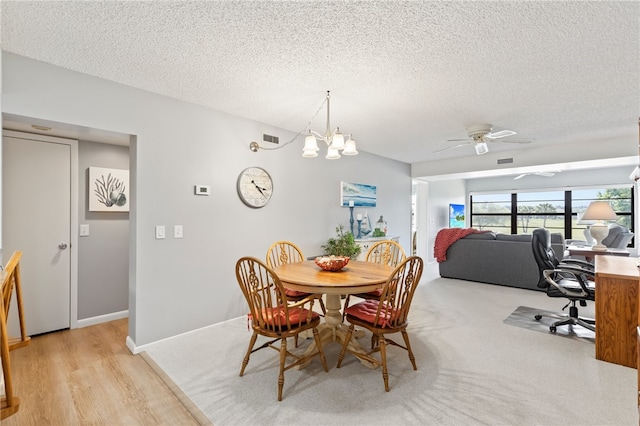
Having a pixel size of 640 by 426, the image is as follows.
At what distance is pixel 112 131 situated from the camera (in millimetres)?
2578

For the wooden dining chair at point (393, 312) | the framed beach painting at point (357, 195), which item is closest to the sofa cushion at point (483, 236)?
the framed beach painting at point (357, 195)

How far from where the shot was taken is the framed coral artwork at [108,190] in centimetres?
338

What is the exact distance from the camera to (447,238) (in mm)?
5641

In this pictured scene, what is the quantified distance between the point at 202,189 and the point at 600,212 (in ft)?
18.0

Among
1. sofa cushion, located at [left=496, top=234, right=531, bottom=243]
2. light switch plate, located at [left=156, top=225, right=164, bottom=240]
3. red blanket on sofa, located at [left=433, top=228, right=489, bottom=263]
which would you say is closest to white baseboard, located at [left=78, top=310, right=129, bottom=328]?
light switch plate, located at [left=156, top=225, right=164, bottom=240]

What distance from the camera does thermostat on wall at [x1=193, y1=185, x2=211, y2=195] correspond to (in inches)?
121

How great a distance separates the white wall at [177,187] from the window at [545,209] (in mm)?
7150

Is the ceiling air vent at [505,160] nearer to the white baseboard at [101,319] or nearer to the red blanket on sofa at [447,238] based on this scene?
the red blanket on sofa at [447,238]

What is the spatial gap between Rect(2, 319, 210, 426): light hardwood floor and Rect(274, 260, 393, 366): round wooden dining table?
101cm

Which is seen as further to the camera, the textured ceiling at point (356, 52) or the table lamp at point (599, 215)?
the table lamp at point (599, 215)

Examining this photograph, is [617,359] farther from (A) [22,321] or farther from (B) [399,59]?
(A) [22,321]

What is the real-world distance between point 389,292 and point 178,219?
6.95 feet

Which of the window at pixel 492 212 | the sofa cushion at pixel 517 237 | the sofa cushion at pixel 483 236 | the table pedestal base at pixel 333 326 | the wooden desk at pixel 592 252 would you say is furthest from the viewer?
the window at pixel 492 212

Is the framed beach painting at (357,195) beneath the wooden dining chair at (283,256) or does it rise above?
above
